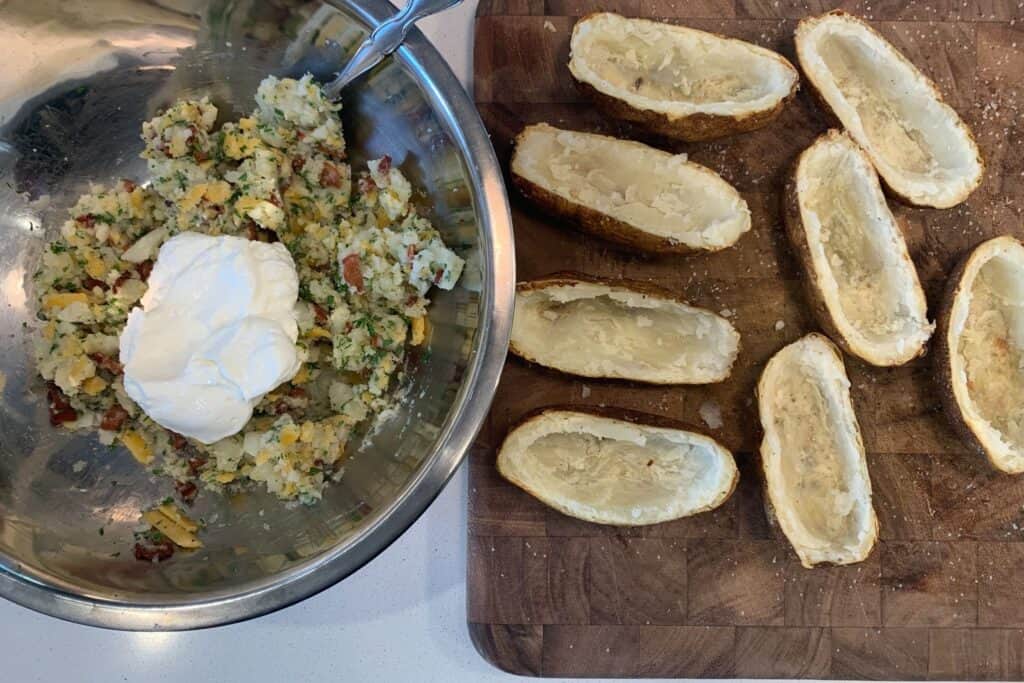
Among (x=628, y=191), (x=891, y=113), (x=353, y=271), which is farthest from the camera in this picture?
(x=891, y=113)

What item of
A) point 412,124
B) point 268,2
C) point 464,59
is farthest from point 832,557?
point 268,2

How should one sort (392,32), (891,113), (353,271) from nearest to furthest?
(392,32) → (353,271) → (891,113)

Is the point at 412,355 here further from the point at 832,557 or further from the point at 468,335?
the point at 832,557

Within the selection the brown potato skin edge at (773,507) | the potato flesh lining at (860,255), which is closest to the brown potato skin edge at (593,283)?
the brown potato skin edge at (773,507)

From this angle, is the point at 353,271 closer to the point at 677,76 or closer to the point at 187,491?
the point at 187,491

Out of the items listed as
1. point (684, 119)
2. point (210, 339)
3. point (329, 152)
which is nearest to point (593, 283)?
point (684, 119)

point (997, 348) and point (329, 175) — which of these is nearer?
point (329, 175)
